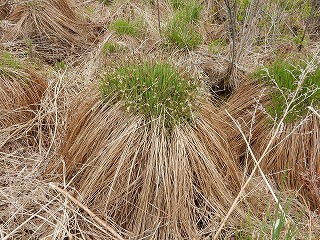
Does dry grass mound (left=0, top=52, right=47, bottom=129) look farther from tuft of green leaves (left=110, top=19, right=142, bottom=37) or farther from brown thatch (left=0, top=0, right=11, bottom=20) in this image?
brown thatch (left=0, top=0, right=11, bottom=20)

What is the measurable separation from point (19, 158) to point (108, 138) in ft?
2.61

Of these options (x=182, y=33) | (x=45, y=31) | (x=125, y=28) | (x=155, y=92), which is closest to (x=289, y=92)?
(x=155, y=92)

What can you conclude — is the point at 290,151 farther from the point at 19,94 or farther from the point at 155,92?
the point at 19,94

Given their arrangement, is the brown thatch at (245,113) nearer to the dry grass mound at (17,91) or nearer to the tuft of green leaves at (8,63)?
the dry grass mound at (17,91)

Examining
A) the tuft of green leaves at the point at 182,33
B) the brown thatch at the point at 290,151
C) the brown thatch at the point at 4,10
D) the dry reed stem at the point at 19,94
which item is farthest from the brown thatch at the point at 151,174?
Answer: the brown thatch at the point at 4,10

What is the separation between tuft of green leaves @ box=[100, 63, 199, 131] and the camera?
2.10 m

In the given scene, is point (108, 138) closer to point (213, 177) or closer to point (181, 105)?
point (181, 105)

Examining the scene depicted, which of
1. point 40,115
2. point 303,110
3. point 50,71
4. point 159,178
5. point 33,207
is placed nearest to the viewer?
point 159,178

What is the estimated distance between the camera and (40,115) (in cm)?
284

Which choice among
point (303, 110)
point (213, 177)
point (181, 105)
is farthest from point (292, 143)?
point (181, 105)

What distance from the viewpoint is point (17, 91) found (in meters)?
2.83

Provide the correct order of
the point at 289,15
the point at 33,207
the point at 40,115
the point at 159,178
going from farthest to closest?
the point at 289,15
the point at 40,115
the point at 33,207
the point at 159,178

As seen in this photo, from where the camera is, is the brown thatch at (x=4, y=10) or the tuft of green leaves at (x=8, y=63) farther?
the brown thatch at (x=4, y=10)

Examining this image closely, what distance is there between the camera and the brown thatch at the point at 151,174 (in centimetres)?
199
